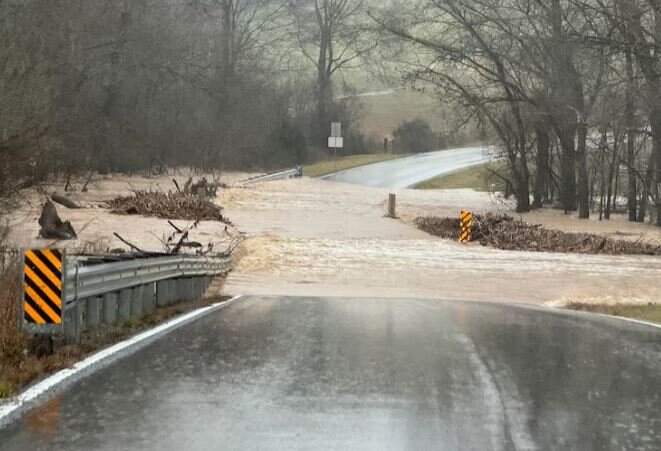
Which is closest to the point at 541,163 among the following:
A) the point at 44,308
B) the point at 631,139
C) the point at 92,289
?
the point at 631,139

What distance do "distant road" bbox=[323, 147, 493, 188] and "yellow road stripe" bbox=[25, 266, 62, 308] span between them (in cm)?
4235

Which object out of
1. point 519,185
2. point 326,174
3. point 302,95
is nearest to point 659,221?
point 519,185

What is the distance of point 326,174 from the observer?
6328cm

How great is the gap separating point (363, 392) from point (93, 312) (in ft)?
10.9

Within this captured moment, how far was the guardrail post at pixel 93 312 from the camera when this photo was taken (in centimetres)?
893

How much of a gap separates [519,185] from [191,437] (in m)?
37.7

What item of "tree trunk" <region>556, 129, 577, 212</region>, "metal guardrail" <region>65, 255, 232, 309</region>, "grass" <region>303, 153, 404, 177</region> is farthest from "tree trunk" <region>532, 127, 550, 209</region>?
"metal guardrail" <region>65, 255, 232, 309</region>

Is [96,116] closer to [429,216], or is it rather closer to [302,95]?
[429,216]

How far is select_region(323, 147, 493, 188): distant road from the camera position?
59.0 metres

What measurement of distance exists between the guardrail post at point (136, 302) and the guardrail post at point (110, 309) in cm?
63

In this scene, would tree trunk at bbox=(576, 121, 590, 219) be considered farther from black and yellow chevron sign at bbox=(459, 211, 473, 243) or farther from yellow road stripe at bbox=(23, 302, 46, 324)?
yellow road stripe at bbox=(23, 302, 46, 324)

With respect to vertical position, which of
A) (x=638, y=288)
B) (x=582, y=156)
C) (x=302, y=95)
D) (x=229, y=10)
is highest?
(x=229, y=10)

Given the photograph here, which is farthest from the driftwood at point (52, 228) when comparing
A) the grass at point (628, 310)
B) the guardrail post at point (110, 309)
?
the guardrail post at point (110, 309)

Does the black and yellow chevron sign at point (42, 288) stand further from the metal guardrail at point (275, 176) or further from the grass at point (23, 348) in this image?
the metal guardrail at point (275, 176)
